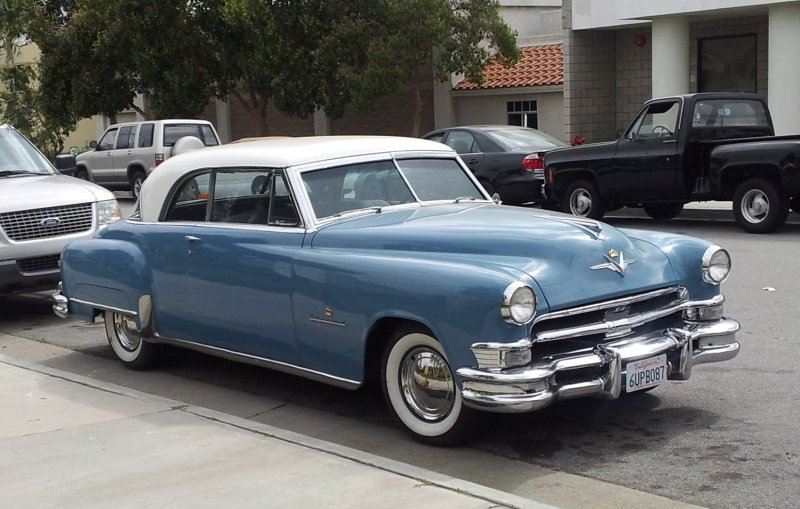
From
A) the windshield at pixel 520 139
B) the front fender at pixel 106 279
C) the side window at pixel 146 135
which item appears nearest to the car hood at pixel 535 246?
the front fender at pixel 106 279

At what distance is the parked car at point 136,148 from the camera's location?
2556 centimetres

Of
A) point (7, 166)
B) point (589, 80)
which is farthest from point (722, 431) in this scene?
point (589, 80)

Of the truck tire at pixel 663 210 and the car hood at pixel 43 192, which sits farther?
the truck tire at pixel 663 210

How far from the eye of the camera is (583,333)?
575 cm

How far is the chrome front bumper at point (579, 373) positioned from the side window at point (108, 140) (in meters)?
22.7

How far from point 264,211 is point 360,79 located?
21.7 m

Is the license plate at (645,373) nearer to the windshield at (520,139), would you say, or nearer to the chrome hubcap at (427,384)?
the chrome hubcap at (427,384)

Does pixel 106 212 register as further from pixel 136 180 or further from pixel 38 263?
pixel 136 180

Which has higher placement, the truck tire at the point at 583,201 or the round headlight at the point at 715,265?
the round headlight at the point at 715,265

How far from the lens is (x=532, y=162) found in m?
17.7

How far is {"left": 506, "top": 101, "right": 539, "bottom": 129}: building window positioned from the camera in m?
30.1

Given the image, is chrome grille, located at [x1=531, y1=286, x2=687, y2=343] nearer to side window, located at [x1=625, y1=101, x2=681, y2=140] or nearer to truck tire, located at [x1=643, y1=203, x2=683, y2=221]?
side window, located at [x1=625, y1=101, x2=681, y2=140]

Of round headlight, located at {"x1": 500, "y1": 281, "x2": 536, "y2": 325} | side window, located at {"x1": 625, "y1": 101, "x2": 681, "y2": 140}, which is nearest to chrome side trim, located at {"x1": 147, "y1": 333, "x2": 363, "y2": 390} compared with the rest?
round headlight, located at {"x1": 500, "y1": 281, "x2": 536, "y2": 325}

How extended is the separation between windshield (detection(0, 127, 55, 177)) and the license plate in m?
7.62
